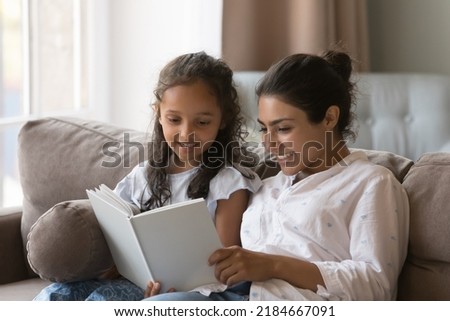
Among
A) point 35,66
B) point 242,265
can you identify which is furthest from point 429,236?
point 35,66

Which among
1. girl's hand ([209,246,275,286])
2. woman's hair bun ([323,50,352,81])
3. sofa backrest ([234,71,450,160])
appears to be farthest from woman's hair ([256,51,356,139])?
sofa backrest ([234,71,450,160])

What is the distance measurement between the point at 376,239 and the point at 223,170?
1.54 ft

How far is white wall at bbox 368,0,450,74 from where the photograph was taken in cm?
351

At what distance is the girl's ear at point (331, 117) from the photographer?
6.03 feet

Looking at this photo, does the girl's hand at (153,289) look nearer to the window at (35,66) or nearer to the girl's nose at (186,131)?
the girl's nose at (186,131)

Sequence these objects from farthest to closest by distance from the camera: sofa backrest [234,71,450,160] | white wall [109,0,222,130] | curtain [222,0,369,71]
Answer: white wall [109,0,222,130] < curtain [222,0,369,71] < sofa backrest [234,71,450,160]

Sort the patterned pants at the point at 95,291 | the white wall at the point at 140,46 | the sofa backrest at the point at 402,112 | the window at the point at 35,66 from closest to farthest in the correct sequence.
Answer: the patterned pants at the point at 95,291, the sofa backrest at the point at 402,112, the window at the point at 35,66, the white wall at the point at 140,46

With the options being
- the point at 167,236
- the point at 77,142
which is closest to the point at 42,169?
the point at 77,142

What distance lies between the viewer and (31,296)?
7.00 feet

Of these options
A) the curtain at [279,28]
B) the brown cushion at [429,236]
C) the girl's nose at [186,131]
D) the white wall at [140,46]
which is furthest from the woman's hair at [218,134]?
the white wall at [140,46]

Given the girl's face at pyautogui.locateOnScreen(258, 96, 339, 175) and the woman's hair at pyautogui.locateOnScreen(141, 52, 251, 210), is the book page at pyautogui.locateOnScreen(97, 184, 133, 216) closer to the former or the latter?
the woman's hair at pyautogui.locateOnScreen(141, 52, 251, 210)

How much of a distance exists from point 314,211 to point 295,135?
178 millimetres

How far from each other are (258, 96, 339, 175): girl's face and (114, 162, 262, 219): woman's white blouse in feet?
0.41
